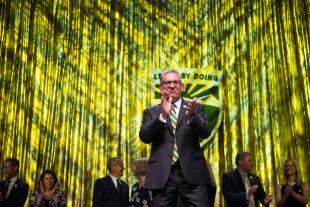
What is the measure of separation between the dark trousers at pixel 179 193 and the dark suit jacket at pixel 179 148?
0.13 ft

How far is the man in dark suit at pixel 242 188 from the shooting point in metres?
4.36

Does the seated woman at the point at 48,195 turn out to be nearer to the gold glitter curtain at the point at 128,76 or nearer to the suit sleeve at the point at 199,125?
the gold glitter curtain at the point at 128,76

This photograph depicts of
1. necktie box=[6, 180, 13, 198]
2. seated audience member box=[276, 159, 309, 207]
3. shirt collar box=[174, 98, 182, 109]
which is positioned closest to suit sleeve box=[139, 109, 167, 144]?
shirt collar box=[174, 98, 182, 109]

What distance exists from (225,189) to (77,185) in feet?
9.18

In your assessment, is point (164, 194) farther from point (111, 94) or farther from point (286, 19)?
point (286, 19)

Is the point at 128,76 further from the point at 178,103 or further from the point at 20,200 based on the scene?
the point at 178,103

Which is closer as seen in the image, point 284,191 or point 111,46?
point 284,191

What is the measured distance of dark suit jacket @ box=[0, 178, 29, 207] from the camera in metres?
4.90

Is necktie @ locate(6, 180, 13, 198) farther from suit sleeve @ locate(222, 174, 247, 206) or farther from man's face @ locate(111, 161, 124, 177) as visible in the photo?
suit sleeve @ locate(222, 174, 247, 206)

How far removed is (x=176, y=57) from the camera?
7.27 metres

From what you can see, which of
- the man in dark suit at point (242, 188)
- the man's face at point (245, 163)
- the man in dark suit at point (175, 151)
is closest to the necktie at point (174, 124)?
the man in dark suit at point (175, 151)

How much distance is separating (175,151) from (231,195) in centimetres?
196

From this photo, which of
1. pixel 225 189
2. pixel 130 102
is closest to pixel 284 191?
pixel 225 189

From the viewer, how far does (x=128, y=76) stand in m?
7.07
